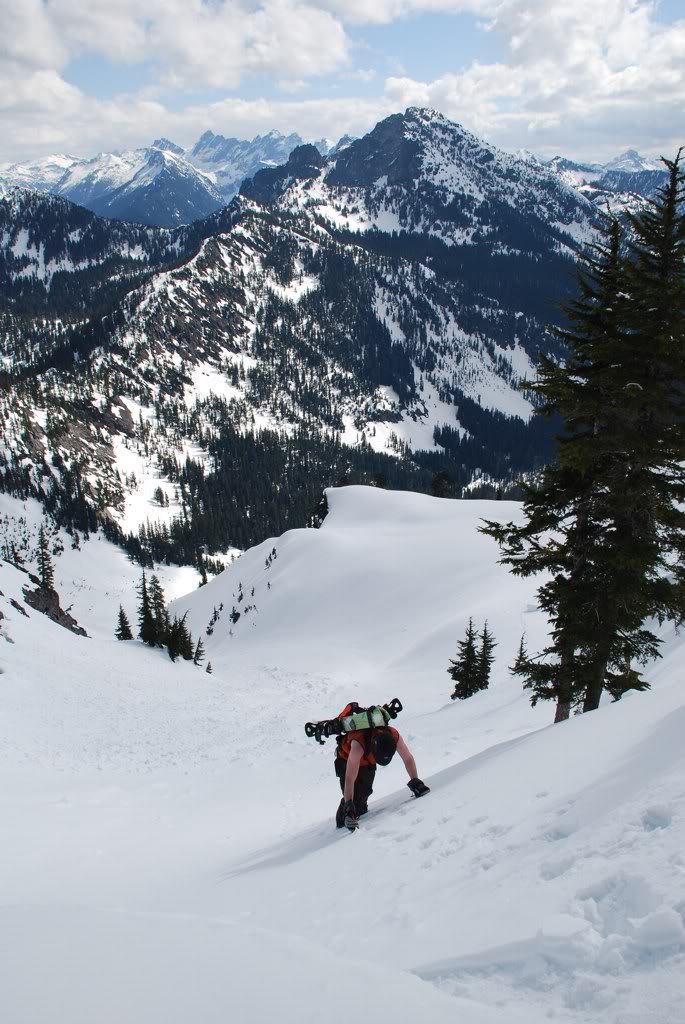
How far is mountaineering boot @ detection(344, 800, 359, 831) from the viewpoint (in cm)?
758

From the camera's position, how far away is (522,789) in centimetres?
630

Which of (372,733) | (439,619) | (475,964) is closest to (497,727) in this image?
(372,733)

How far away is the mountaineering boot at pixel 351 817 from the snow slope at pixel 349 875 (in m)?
0.35

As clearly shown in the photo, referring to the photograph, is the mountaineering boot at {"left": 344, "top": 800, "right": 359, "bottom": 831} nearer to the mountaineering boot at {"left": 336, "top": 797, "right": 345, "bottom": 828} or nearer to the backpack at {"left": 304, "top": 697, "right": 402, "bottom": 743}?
the mountaineering boot at {"left": 336, "top": 797, "right": 345, "bottom": 828}

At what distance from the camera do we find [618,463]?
11016 millimetres

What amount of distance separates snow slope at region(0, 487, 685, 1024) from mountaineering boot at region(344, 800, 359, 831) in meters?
0.35

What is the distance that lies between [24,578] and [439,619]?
107 feet

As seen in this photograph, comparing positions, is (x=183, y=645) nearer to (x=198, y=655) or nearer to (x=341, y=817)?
(x=198, y=655)

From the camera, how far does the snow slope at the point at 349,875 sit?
3.18m

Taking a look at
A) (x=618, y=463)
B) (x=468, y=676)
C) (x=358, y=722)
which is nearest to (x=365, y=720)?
A: (x=358, y=722)

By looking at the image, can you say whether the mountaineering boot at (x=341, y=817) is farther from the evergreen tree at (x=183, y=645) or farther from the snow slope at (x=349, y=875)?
the evergreen tree at (x=183, y=645)

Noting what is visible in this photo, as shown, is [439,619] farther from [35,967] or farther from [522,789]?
[35,967]

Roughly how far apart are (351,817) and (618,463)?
814 centimetres

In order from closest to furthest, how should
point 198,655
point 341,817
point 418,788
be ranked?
point 341,817 → point 418,788 → point 198,655
